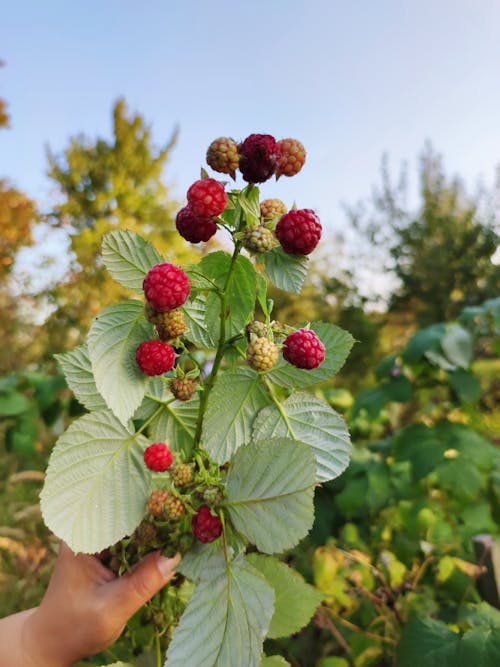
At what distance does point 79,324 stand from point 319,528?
6.79 metres

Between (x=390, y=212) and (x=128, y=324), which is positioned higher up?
(x=390, y=212)

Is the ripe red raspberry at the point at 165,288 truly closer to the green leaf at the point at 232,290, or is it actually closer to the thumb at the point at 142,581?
the green leaf at the point at 232,290

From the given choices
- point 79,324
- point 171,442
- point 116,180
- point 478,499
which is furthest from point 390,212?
point 171,442

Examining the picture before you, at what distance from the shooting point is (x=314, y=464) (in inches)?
14.7

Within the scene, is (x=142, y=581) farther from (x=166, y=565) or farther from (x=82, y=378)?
(x=82, y=378)

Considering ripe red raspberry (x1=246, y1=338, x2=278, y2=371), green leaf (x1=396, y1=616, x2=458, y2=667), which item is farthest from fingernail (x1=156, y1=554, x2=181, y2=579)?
green leaf (x1=396, y1=616, x2=458, y2=667)

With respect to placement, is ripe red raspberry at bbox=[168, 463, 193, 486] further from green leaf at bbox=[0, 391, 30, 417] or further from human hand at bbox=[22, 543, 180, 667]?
green leaf at bbox=[0, 391, 30, 417]

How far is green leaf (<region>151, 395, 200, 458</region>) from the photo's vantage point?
0.46 metres

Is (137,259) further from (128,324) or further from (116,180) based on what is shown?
(116,180)

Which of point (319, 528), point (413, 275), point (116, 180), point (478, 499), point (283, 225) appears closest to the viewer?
point (283, 225)

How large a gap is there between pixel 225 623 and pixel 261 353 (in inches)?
7.4

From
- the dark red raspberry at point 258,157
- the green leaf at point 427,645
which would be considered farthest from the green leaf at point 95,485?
the green leaf at point 427,645

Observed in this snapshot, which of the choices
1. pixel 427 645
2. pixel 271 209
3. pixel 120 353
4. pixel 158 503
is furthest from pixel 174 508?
pixel 427 645

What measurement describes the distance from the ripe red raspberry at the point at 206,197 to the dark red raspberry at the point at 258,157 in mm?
21
